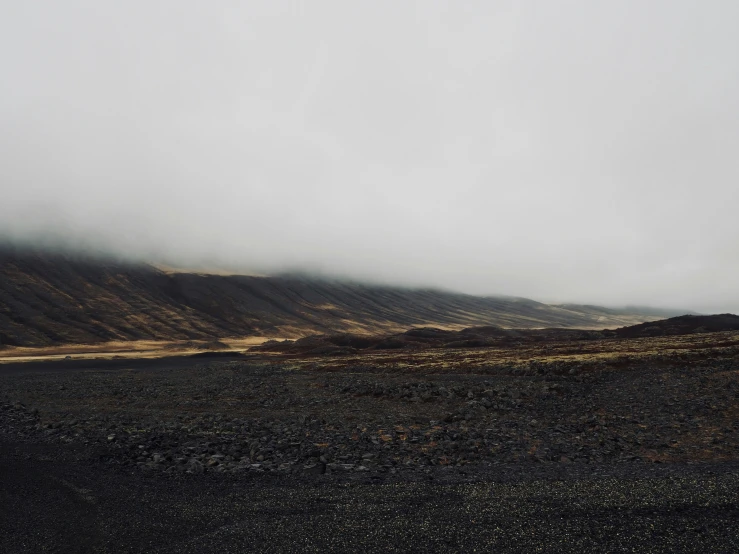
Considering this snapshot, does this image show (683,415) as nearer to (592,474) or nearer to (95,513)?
(592,474)

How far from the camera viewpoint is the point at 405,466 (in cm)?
1855

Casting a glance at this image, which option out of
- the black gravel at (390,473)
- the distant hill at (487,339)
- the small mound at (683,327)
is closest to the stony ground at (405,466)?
the black gravel at (390,473)

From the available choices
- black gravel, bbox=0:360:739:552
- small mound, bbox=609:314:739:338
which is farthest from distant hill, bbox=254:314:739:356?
black gravel, bbox=0:360:739:552

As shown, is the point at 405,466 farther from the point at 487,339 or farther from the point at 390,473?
the point at 487,339

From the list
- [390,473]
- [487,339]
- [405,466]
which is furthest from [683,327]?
[390,473]

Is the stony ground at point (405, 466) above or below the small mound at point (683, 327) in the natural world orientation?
below

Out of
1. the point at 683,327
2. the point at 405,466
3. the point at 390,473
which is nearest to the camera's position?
the point at 390,473

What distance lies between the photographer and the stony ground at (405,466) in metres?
12.3

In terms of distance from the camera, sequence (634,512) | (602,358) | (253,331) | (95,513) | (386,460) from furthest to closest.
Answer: (253,331)
(602,358)
(386,460)
(95,513)
(634,512)

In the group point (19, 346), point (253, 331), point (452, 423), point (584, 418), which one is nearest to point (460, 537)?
point (452, 423)

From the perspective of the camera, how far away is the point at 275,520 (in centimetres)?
1341

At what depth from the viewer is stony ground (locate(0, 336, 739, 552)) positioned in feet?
40.4

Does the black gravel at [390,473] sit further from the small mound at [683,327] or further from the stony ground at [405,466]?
the small mound at [683,327]

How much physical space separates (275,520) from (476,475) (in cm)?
873
